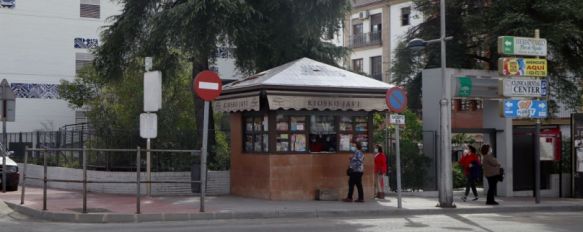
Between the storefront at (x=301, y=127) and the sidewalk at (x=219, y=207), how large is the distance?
25.6 inches

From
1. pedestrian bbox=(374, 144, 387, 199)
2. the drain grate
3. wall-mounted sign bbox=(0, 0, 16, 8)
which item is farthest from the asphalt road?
wall-mounted sign bbox=(0, 0, 16, 8)

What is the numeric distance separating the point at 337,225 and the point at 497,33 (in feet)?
49.6

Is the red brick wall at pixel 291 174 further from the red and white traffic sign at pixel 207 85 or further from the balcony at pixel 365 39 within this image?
the balcony at pixel 365 39

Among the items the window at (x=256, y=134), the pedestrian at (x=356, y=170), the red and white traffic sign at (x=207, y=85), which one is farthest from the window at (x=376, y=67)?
the red and white traffic sign at (x=207, y=85)

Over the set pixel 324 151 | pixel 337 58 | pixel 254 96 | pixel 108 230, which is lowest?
pixel 108 230

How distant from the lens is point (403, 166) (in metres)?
23.1

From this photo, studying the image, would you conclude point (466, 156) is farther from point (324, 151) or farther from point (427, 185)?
point (324, 151)

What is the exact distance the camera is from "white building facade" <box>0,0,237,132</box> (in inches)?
1567

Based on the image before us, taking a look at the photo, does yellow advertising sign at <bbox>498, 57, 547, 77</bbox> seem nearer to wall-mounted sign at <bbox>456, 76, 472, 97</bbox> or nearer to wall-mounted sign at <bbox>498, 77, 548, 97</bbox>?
wall-mounted sign at <bbox>498, 77, 548, 97</bbox>

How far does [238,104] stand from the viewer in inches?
753

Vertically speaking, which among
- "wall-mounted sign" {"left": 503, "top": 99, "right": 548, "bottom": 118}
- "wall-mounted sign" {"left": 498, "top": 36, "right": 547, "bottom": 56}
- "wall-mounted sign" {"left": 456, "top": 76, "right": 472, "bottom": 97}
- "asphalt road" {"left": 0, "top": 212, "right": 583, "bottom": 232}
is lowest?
"asphalt road" {"left": 0, "top": 212, "right": 583, "bottom": 232}

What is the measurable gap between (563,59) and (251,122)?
1433 cm

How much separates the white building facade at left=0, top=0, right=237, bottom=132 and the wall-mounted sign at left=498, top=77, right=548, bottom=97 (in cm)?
2159

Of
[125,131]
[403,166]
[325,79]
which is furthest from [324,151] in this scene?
[125,131]
